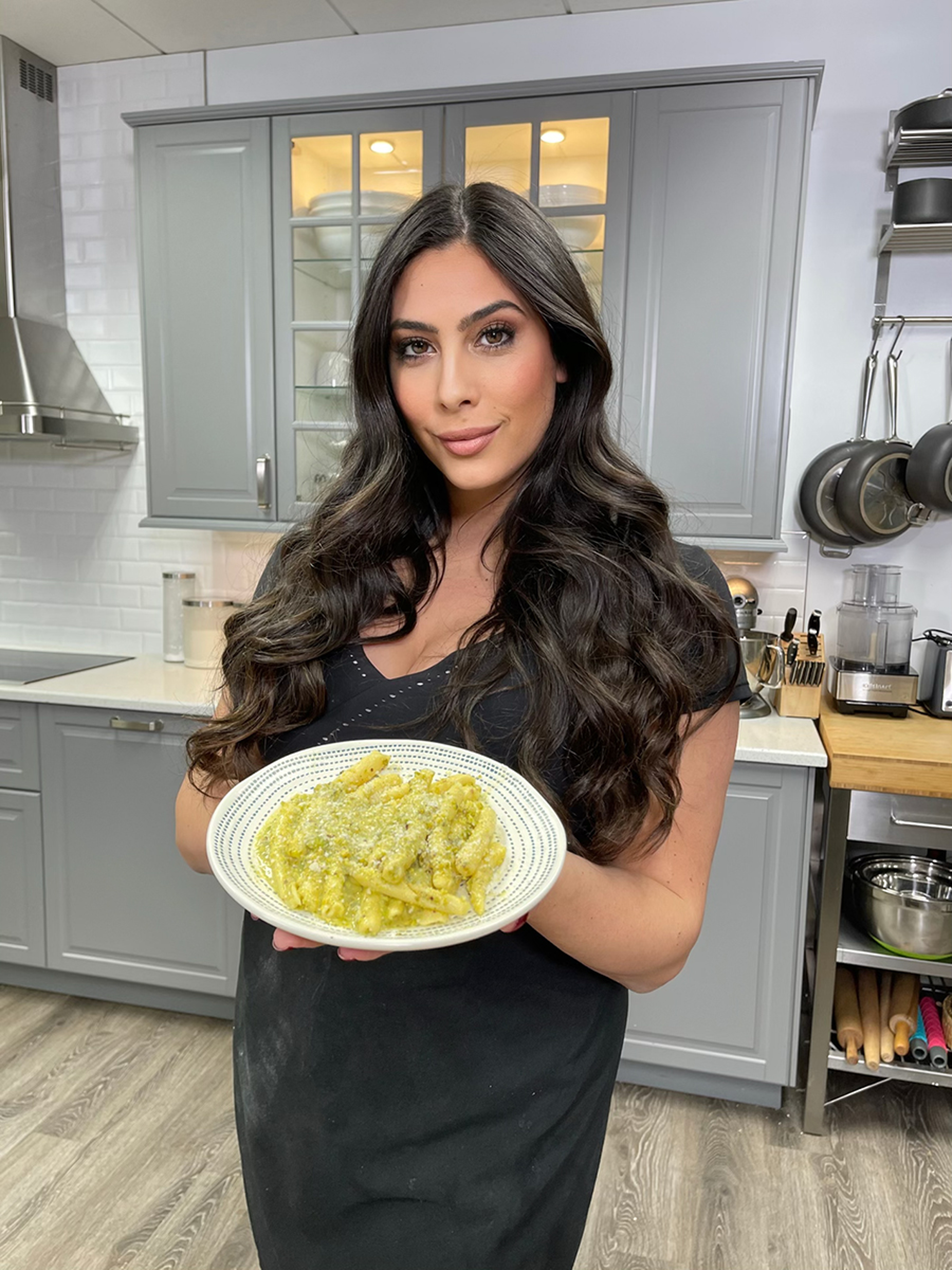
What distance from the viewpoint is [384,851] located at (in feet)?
2.39

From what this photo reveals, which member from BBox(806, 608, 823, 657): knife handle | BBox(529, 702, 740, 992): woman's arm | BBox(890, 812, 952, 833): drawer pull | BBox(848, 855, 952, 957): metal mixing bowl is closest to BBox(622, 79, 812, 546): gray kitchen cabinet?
BBox(806, 608, 823, 657): knife handle

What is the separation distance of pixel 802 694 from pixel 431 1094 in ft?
5.67

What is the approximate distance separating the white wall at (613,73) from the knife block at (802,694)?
0.93 feet

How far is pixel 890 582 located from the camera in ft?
Answer: 8.30

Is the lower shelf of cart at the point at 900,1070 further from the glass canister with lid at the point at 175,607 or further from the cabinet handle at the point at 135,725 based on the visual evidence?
the glass canister with lid at the point at 175,607

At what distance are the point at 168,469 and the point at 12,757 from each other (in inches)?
37.2

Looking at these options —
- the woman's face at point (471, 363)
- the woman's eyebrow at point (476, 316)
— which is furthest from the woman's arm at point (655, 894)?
the woman's eyebrow at point (476, 316)

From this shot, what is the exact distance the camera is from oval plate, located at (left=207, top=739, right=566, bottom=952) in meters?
0.66

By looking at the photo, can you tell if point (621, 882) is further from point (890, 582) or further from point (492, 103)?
point (492, 103)

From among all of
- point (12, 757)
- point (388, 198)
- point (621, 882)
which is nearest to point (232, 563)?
point (12, 757)

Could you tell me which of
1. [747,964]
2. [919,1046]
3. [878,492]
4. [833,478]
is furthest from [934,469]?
[919,1046]

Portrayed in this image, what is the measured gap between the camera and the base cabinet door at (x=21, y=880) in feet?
8.77

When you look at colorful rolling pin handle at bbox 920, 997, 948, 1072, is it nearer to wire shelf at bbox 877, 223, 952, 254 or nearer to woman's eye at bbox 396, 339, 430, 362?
wire shelf at bbox 877, 223, 952, 254

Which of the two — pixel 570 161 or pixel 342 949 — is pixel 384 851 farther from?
pixel 570 161
